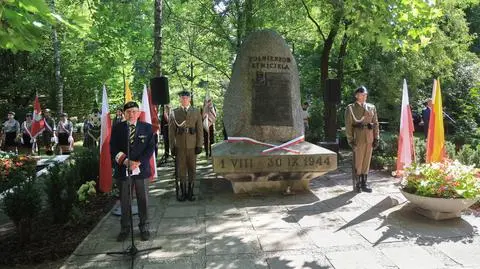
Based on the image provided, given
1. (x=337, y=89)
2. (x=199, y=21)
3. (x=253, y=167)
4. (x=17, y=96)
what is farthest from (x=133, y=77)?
(x=253, y=167)

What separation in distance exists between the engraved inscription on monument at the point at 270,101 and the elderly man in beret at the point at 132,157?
3.43 m

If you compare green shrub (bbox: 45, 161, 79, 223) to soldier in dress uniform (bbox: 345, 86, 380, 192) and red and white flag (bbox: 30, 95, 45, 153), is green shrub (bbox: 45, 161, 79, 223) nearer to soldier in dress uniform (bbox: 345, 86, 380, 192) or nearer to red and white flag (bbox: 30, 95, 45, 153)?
soldier in dress uniform (bbox: 345, 86, 380, 192)

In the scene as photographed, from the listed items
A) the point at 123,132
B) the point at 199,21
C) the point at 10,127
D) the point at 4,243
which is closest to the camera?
the point at 123,132

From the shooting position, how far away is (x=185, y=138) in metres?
7.82

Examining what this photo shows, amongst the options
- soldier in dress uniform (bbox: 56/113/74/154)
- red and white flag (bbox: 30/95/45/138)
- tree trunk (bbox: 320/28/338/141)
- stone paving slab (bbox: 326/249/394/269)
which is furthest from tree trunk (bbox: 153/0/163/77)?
stone paving slab (bbox: 326/249/394/269)

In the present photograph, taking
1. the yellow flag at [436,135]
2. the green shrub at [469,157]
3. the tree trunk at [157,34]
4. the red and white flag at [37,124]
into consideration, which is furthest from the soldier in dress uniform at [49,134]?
the green shrub at [469,157]

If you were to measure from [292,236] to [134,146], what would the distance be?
2.35m

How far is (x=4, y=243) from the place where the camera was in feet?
20.1

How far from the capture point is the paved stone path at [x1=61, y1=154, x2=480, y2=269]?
4723mm

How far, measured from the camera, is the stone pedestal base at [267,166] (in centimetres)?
771

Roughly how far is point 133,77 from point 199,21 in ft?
33.4

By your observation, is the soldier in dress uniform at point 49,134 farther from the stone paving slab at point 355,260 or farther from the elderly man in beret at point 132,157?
the stone paving slab at point 355,260

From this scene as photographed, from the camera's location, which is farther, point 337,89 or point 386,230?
point 337,89

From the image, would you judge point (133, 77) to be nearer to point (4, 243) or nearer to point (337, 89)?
point (337, 89)
